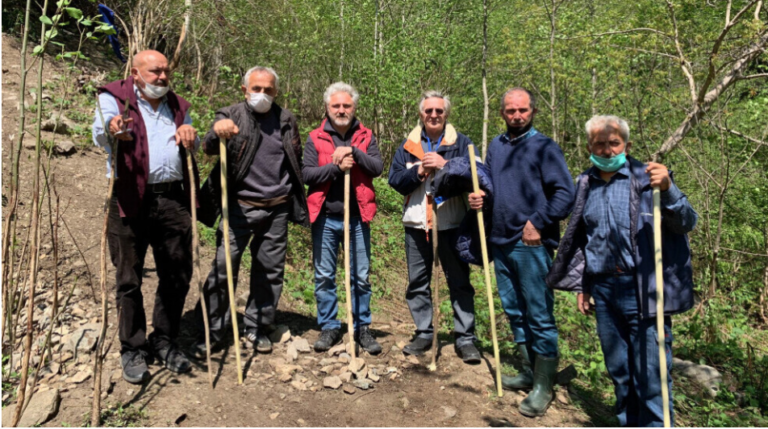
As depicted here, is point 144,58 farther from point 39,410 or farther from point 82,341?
point 39,410

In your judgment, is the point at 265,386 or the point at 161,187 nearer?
the point at 161,187

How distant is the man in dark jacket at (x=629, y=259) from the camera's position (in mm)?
3148

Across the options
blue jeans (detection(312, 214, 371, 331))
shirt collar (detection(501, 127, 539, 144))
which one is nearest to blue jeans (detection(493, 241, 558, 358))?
shirt collar (detection(501, 127, 539, 144))

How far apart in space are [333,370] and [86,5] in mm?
10305

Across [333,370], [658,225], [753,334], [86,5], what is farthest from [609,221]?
[86,5]

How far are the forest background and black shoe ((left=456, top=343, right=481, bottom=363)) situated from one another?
2.49ft

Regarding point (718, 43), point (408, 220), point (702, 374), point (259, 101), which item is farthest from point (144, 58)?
point (718, 43)

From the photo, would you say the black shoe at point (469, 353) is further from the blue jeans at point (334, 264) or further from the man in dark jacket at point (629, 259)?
the man in dark jacket at point (629, 259)

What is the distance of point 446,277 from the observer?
→ 4418mm

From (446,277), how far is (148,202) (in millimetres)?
2349

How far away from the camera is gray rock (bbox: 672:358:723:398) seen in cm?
484

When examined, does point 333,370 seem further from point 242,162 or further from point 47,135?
point 47,135

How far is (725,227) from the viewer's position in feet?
25.7

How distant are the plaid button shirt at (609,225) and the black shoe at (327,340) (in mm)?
2229
